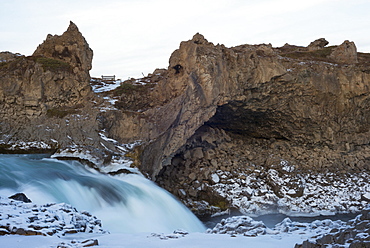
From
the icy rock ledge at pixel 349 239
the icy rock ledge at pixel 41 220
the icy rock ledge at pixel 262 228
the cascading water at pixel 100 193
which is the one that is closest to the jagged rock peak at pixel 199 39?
the cascading water at pixel 100 193

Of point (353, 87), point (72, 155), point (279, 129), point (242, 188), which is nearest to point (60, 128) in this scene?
point (72, 155)

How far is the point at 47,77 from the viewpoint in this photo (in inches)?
931

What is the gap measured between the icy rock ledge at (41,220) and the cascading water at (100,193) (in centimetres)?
303

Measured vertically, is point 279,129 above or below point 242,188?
above

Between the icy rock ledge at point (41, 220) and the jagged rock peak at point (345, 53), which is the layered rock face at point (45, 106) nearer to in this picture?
the icy rock ledge at point (41, 220)

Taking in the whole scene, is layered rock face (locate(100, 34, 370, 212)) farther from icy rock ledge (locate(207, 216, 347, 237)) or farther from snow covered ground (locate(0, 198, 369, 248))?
snow covered ground (locate(0, 198, 369, 248))

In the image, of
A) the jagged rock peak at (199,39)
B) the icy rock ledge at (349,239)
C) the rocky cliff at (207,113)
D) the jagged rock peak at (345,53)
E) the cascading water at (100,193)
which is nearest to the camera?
the icy rock ledge at (349,239)

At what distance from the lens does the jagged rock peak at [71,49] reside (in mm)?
25000

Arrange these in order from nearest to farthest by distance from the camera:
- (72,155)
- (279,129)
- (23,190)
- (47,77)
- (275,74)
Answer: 1. (23,190)
2. (72,155)
3. (47,77)
4. (275,74)
5. (279,129)

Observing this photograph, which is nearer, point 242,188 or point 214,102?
point 214,102

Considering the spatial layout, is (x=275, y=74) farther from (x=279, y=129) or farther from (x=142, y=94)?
(x=142, y=94)

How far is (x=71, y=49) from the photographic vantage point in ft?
83.0

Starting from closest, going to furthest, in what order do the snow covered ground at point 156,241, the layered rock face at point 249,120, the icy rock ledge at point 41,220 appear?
the snow covered ground at point 156,241 < the icy rock ledge at point 41,220 < the layered rock face at point 249,120

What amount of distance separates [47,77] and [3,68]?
266 cm
